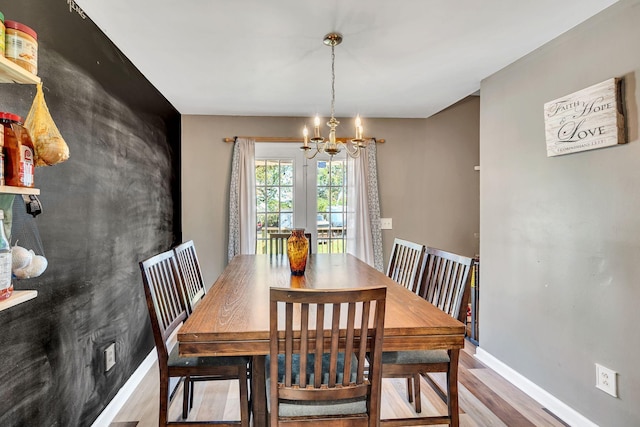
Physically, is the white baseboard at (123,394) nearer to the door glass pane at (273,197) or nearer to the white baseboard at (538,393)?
the door glass pane at (273,197)

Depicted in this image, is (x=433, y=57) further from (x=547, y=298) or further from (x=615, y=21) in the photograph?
(x=547, y=298)

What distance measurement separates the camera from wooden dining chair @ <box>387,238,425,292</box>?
2.23m

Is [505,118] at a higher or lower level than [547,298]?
higher

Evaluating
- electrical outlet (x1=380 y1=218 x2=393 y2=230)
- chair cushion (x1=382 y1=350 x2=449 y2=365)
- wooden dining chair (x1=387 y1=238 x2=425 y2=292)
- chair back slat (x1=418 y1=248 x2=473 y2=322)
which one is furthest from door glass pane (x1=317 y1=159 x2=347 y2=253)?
chair cushion (x1=382 y1=350 x2=449 y2=365)

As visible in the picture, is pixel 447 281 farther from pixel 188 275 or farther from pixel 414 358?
pixel 188 275

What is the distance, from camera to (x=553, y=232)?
221 centimetres

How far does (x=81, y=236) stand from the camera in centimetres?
186

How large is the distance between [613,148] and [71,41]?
282cm

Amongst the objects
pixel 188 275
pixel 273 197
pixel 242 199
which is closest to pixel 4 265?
pixel 188 275

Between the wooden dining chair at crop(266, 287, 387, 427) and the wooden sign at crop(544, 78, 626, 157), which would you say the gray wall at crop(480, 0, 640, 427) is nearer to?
the wooden sign at crop(544, 78, 626, 157)

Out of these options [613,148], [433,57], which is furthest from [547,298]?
[433,57]

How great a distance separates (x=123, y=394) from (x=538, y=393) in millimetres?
2689

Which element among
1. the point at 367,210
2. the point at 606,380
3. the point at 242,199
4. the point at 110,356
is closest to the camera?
the point at 606,380

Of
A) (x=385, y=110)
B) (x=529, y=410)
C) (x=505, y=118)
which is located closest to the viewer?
(x=529, y=410)
